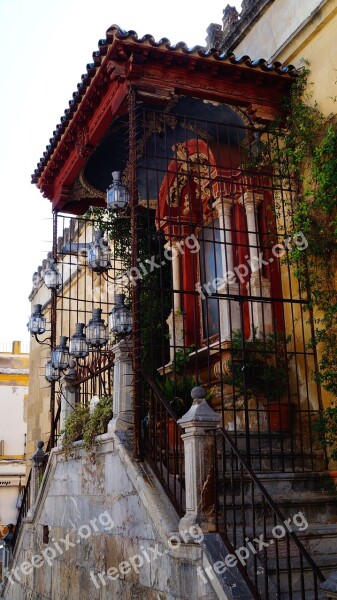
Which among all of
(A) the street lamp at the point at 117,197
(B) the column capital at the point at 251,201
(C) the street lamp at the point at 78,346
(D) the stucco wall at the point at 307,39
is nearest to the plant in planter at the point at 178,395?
(C) the street lamp at the point at 78,346

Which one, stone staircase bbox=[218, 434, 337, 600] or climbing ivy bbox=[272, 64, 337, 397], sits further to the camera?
climbing ivy bbox=[272, 64, 337, 397]

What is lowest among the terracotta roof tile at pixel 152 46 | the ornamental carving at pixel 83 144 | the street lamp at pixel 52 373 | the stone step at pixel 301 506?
the stone step at pixel 301 506

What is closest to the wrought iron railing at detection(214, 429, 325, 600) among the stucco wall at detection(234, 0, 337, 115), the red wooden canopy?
the red wooden canopy

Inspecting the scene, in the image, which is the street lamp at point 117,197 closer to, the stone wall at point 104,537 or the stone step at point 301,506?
the stone wall at point 104,537

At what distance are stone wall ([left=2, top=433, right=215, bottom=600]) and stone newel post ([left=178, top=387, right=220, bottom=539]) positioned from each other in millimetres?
224

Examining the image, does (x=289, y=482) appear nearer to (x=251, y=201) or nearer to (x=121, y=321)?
(x=121, y=321)

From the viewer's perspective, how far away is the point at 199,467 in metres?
5.47

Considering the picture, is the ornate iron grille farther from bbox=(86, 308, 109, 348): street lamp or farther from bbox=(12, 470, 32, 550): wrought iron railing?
bbox=(12, 470, 32, 550): wrought iron railing

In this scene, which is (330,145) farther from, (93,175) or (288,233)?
(93,175)

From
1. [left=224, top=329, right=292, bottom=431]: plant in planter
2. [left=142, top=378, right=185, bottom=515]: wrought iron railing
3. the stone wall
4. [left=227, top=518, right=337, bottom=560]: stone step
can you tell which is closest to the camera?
the stone wall

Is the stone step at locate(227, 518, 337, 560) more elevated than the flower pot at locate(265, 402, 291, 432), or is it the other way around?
the flower pot at locate(265, 402, 291, 432)

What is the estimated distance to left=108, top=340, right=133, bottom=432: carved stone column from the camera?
23.3 feet

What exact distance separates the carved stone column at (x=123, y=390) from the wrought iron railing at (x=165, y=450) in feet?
0.71

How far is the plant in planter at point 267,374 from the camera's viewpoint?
7.98m
